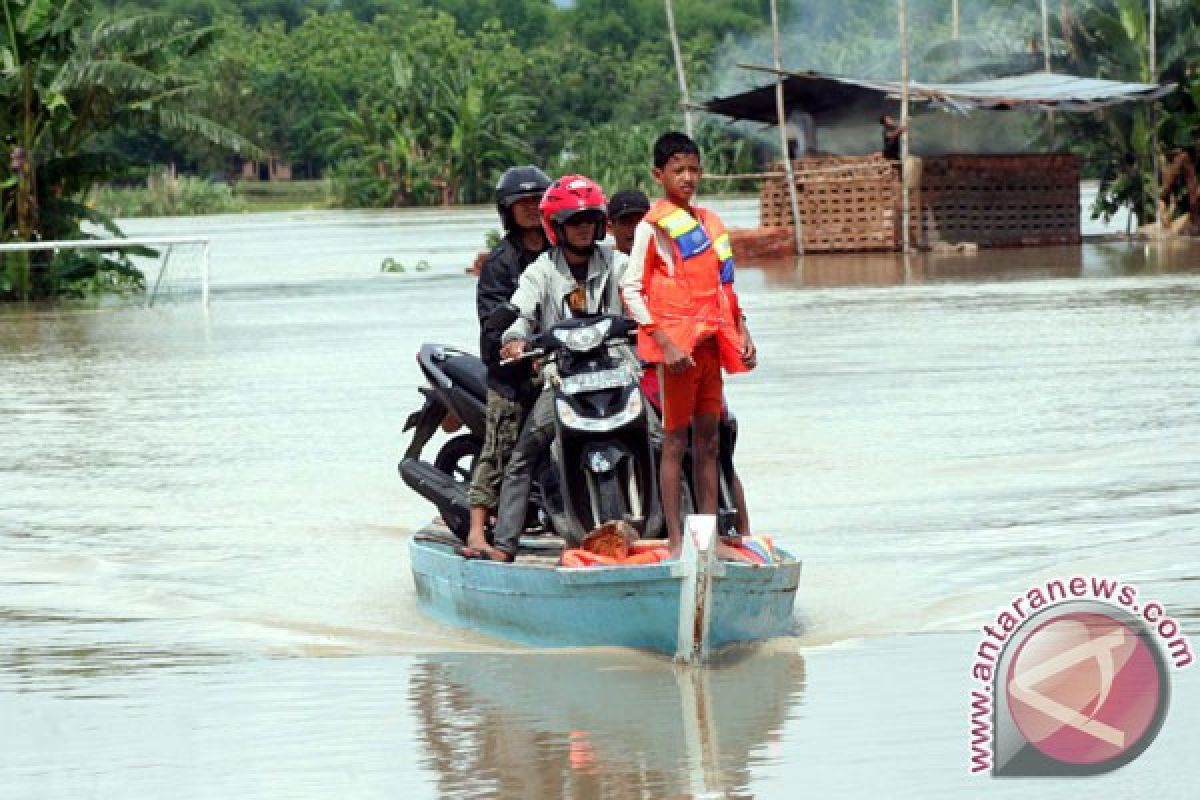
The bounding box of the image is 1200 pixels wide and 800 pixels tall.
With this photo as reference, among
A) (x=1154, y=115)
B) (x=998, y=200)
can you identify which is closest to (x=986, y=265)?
(x=998, y=200)

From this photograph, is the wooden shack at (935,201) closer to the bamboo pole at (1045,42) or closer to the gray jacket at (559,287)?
the bamboo pole at (1045,42)

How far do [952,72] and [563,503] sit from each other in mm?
35966

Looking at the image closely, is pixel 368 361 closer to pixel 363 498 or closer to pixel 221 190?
pixel 363 498

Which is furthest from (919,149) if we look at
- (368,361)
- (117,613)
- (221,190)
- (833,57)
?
(221,190)

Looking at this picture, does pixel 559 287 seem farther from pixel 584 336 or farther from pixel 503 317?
Result: pixel 584 336

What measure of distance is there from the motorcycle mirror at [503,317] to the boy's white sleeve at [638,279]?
516 millimetres

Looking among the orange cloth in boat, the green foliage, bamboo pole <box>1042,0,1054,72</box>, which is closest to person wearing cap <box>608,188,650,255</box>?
the orange cloth in boat

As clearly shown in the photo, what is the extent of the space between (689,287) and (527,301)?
65 cm

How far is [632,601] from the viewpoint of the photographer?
787 centimetres

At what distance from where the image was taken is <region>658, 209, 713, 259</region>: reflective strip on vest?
7.98 meters

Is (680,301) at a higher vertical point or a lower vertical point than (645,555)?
higher

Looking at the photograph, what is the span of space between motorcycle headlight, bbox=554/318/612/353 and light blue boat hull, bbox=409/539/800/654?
2.52ft

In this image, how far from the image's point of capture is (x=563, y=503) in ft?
27.7

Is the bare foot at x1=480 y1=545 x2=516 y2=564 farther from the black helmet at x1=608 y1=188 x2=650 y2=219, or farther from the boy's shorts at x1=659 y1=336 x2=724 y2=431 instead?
the black helmet at x1=608 y1=188 x2=650 y2=219
